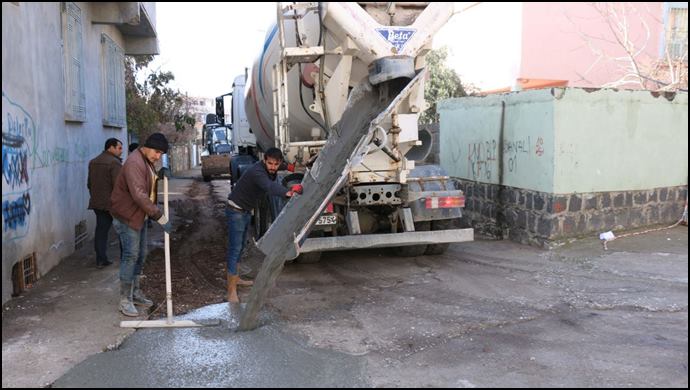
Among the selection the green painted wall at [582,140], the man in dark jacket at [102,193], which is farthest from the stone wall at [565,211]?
the man in dark jacket at [102,193]

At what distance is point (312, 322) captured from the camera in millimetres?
5246

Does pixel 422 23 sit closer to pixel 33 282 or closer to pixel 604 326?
pixel 604 326

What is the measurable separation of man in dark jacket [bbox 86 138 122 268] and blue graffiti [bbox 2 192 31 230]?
101 centimetres

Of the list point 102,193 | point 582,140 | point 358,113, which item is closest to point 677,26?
point 582,140

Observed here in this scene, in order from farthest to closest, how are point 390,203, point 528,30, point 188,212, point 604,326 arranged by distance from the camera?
point 528,30, point 188,212, point 390,203, point 604,326

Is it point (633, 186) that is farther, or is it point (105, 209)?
→ point (633, 186)

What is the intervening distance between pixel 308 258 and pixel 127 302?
2511mm

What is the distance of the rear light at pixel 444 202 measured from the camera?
7062 mm

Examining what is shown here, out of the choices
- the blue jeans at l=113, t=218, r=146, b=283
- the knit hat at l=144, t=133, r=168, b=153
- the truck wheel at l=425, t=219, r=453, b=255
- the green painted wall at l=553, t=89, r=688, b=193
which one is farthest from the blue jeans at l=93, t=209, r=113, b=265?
the green painted wall at l=553, t=89, r=688, b=193

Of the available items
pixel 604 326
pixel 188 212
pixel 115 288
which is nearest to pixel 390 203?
pixel 604 326

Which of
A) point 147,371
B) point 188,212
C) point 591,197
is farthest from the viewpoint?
point 188,212

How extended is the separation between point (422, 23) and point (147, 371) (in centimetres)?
446

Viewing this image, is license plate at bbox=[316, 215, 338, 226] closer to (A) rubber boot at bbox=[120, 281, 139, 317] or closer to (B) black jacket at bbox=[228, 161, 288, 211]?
(B) black jacket at bbox=[228, 161, 288, 211]

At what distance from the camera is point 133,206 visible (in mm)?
5520
